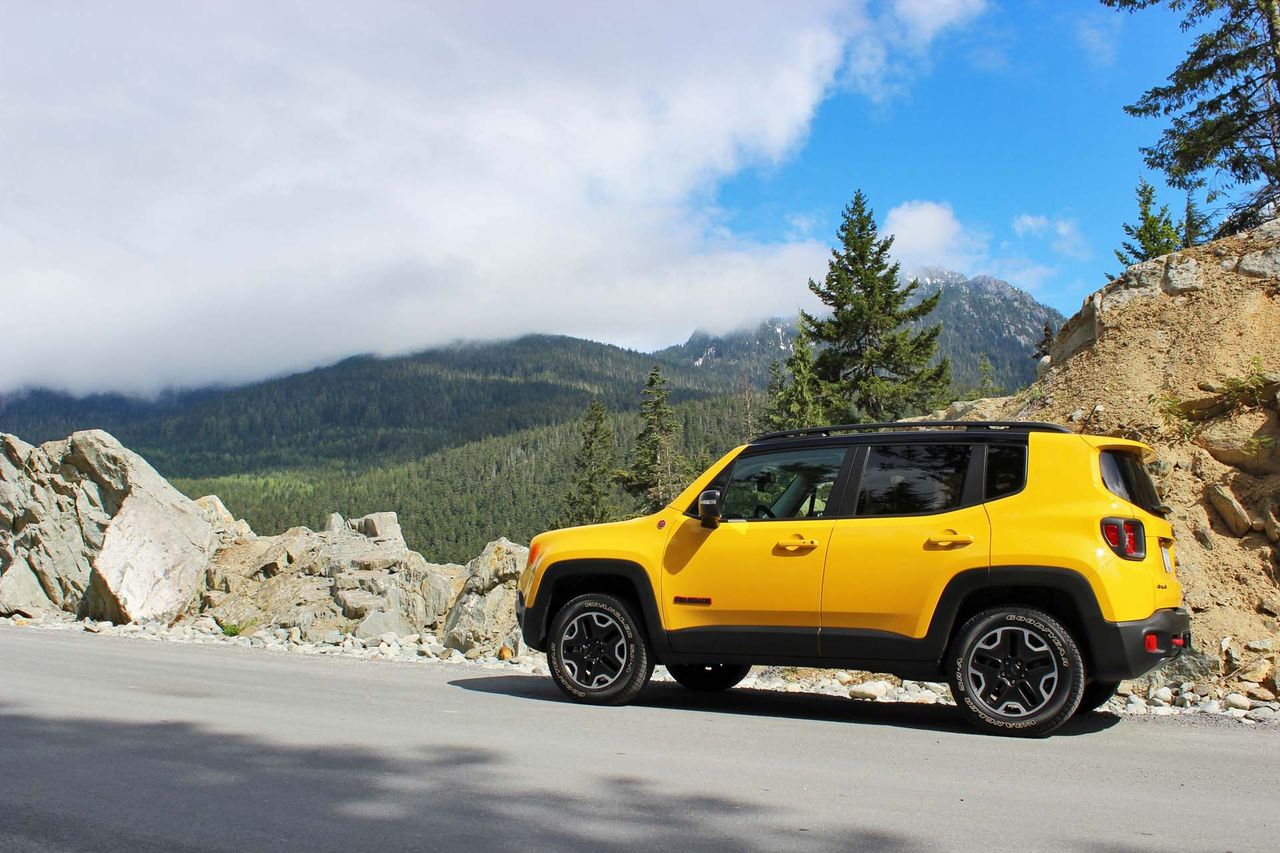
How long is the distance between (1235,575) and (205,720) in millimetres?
9148

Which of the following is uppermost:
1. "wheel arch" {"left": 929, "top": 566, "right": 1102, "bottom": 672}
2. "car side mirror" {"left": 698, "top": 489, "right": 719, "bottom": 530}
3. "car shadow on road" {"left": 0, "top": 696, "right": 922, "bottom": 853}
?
"car side mirror" {"left": 698, "top": 489, "right": 719, "bottom": 530}

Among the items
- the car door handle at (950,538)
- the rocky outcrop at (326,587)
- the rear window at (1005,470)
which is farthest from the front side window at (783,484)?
the rocky outcrop at (326,587)

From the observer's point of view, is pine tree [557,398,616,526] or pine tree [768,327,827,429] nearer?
pine tree [768,327,827,429]

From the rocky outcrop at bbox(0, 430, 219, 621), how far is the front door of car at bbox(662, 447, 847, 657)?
12921mm

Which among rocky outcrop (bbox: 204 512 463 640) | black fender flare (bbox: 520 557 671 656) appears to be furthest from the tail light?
rocky outcrop (bbox: 204 512 463 640)

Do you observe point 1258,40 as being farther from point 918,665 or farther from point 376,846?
point 376,846

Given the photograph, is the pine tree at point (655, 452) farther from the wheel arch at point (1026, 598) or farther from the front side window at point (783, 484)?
the wheel arch at point (1026, 598)

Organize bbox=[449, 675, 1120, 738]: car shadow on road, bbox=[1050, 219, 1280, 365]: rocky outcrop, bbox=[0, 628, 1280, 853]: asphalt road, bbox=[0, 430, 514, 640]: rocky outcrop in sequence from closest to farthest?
bbox=[0, 628, 1280, 853]: asphalt road
bbox=[449, 675, 1120, 738]: car shadow on road
bbox=[1050, 219, 1280, 365]: rocky outcrop
bbox=[0, 430, 514, 640]: rocky outcrop

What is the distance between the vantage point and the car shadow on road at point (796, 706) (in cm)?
702

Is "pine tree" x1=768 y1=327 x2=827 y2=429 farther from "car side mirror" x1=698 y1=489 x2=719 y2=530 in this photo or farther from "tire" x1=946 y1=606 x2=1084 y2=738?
"tire" x1=946 y1=606 x2=1084 y2=738

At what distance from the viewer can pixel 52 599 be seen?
59.8 feet

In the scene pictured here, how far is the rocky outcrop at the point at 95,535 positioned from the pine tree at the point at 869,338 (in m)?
29.1

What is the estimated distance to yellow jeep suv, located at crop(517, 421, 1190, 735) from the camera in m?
6.21

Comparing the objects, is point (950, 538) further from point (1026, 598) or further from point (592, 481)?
point (592, 481)
